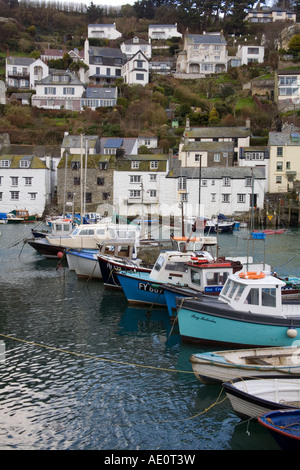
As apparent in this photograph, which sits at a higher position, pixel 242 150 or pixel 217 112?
pixel 217 112

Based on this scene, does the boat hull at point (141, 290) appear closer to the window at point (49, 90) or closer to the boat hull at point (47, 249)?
the boat hull at point (47, 249)

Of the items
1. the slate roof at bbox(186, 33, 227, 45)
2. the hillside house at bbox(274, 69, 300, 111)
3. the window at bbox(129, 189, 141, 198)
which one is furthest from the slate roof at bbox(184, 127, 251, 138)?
the slate roof at bbox(186, 33, 227, 45)

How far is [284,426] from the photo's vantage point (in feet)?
35.8

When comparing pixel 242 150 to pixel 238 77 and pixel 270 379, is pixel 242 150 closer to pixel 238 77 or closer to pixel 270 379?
pixel 238 77

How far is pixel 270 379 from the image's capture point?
12.8m

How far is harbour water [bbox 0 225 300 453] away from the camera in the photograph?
12.6m

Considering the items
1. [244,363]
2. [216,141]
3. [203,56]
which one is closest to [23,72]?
[203,56]

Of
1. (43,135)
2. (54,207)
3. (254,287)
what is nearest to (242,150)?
(54,207)

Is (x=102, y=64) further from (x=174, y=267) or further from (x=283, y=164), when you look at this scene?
(x=174, y=267)

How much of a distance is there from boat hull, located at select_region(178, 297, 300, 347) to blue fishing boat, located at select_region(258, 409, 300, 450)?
5823 mm

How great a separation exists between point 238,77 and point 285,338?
277 ft

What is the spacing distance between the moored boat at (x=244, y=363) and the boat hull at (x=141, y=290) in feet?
29.2

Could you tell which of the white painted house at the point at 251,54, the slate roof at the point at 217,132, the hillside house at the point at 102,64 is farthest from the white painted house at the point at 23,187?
the white painted house at the point at 251,54

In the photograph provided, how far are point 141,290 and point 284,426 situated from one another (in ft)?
44.9
